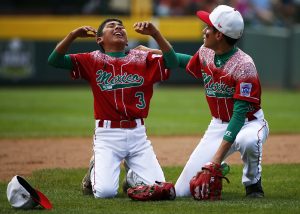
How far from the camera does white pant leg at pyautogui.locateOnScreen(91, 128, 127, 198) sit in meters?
6.11

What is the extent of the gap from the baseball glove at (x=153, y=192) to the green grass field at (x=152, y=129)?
3.5 inches

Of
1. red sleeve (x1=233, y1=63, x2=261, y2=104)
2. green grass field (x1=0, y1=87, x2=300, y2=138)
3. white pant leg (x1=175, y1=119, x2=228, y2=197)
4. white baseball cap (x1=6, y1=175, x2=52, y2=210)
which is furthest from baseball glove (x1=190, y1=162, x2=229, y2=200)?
green grass field (x1=0, y1=87, x2=300, y2=138)

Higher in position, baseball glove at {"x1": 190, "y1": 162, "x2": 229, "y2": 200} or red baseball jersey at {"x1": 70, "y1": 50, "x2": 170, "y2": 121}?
red baseball jersey at {"x1": 70, "y1": 50, "x2": 170, "y2": 121}

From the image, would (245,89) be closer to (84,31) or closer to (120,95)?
(120,95)

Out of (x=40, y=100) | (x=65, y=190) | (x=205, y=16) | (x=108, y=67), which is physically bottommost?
(x=40, y=100)

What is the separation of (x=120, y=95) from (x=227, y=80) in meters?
0.91

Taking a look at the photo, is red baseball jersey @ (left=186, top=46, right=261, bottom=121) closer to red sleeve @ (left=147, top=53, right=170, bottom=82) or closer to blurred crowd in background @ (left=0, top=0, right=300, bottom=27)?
red sleeve @ (left=147, top=53, right=170, bottom=82)

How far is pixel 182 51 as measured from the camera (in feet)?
63.3

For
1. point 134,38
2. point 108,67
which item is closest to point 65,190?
point 108,67

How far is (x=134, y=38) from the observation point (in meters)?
19.3

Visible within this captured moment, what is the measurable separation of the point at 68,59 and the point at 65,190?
1.14 m

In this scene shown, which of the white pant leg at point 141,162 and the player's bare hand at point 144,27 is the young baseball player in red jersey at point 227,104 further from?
the player's bare hand at point 144,27

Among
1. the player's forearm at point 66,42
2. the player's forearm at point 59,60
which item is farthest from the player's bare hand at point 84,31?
the player's forearm at point 59,60

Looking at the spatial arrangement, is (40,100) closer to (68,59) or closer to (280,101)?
(280,101)
